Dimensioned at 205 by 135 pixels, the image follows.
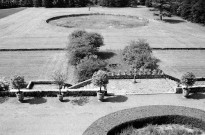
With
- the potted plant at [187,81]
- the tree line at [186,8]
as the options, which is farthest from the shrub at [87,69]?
the tree line at [186,8]

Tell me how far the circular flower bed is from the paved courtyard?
42.6m

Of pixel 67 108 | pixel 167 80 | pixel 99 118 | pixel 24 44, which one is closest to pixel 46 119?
pixel 67 108

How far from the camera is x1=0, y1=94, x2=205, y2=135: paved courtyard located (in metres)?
19.6

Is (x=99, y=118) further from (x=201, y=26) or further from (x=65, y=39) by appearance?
(x=201, y=26)

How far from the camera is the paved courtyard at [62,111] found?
1959cm

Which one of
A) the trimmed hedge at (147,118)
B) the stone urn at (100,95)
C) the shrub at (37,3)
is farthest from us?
the shrub at (37,3)

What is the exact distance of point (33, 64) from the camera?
125 feet

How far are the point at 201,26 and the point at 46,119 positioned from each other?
191 ft

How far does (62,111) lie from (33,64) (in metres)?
18.0

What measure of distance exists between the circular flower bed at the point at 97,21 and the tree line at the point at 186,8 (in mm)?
6448

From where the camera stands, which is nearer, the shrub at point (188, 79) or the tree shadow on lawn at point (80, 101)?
the tree shadow on lawn at point (80, 101)

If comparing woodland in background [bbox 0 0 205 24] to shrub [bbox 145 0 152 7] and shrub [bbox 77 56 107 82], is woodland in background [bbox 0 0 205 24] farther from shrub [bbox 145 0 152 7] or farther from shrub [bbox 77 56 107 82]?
shrub [bbox 77 56 107 82]

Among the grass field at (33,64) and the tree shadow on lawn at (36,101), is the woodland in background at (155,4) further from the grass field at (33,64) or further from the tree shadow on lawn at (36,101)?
the tree shadow on lawn at (36,101)

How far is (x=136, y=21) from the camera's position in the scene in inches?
2908
